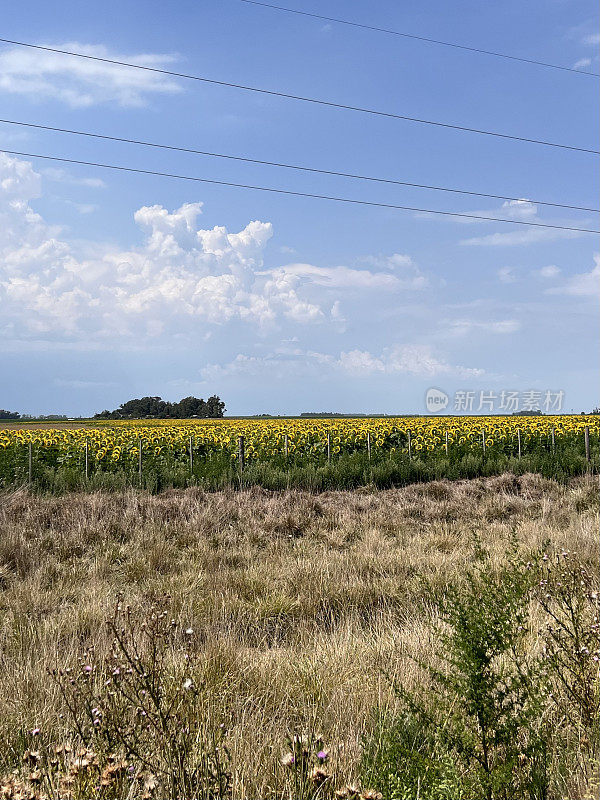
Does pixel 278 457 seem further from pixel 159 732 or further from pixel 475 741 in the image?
pixel 159 732

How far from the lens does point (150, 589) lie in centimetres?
634

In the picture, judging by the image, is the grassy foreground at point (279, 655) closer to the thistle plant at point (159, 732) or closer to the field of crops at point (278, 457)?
the thistle plant at point (159, 732)

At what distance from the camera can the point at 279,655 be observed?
4.40 m

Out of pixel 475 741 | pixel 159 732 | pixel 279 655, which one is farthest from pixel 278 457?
pixel 159 732

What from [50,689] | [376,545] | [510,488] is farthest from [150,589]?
[510,488]

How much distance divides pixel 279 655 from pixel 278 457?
12.7 meters

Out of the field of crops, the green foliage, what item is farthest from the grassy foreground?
the field of crops

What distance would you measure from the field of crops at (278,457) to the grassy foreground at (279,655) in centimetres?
405

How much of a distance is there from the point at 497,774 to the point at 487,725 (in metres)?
0.38

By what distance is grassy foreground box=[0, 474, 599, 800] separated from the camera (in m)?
2.75

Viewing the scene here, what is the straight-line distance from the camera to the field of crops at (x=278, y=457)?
49.3 feet

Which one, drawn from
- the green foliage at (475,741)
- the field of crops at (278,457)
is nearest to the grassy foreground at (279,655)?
the green foliage at (475,741)

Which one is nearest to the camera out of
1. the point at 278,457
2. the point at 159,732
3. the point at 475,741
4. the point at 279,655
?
the point at 159,732

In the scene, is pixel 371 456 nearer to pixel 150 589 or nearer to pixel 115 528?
pixel 115 528
